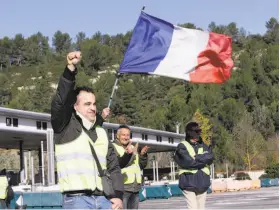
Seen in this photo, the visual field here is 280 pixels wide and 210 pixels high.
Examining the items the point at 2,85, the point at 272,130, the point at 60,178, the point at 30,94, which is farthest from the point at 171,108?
the point at 60,178

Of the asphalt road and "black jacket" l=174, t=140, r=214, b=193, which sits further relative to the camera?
the asphalt road

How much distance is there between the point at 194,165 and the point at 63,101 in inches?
177

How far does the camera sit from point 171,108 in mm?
92125

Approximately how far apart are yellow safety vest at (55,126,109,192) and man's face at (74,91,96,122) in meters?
0.15

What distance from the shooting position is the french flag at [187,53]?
11.1 m

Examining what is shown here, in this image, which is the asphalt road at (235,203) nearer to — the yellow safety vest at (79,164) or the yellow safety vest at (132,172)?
the yellow safety vest at (132,172)

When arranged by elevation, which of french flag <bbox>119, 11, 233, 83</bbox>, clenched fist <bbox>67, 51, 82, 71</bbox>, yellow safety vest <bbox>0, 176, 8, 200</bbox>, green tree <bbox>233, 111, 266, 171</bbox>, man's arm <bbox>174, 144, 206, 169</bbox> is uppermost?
green tree <bbox>233, 111, 266, 171</bbox>

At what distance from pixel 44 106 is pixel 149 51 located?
98080mm

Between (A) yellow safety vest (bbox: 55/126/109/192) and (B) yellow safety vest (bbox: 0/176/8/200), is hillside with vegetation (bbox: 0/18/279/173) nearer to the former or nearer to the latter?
(B) yellow safety vest (bbox: 0/176/8/200)

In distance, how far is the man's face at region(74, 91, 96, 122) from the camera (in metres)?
5.81

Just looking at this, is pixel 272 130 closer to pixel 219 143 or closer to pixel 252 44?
pixel 219 143

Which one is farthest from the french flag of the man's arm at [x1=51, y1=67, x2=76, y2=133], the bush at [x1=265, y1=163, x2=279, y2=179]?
the bush at [x1=265, y1=163, x2=279, y2=179]

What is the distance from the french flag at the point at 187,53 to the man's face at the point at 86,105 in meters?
5.09

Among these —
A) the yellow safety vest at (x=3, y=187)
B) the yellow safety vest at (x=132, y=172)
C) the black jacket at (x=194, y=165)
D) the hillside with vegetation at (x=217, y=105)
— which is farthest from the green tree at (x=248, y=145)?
the black jacket at (x=194, y=165)
